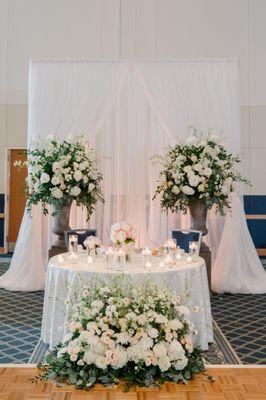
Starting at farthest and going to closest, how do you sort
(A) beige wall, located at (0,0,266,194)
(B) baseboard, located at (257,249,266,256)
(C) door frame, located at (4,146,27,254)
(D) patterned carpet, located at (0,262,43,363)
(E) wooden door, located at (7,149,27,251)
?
(E) wooden door, located at (7,149,27,251) < (C) door frame, located at (4,146,27,254) < (B) baseboard, located at (257,249,266,256) < (A) beige wall, located at (0,0,266,194) < (D) patterned carpet, located at (0,262,43,363)

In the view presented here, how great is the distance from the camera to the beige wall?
8.81m

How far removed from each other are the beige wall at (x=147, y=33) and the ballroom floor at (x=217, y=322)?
396 cm

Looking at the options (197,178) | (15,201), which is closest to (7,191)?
(15,201)

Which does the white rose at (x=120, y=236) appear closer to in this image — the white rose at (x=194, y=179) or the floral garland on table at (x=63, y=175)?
the floral garland on table at (x=63, y=175)

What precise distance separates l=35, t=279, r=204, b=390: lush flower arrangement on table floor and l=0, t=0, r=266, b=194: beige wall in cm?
631

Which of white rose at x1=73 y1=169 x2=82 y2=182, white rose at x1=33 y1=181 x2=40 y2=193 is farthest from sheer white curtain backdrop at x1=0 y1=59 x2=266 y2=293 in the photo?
white rose at x1=73 y1=169 x2=82 y2=182

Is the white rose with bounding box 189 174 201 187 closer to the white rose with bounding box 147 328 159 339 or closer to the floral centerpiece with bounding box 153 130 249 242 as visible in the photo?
the floral centerpiece with bounding box 153 130 249 242

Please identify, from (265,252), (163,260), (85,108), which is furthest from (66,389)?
(265,252)

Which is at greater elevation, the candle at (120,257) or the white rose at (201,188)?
the white rose at (201,188)

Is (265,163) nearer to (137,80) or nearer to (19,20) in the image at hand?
(137,80)

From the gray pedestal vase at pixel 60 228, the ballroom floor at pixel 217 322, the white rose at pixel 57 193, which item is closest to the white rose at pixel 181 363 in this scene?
the ballroom floor at pixel 217 322

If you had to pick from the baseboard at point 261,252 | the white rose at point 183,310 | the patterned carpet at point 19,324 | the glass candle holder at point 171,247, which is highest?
the glass candle holder at point 171,247

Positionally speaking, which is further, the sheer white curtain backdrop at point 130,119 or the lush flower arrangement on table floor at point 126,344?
the sheer white curtain backdrop at point 130,119

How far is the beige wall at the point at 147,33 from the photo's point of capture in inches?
347
